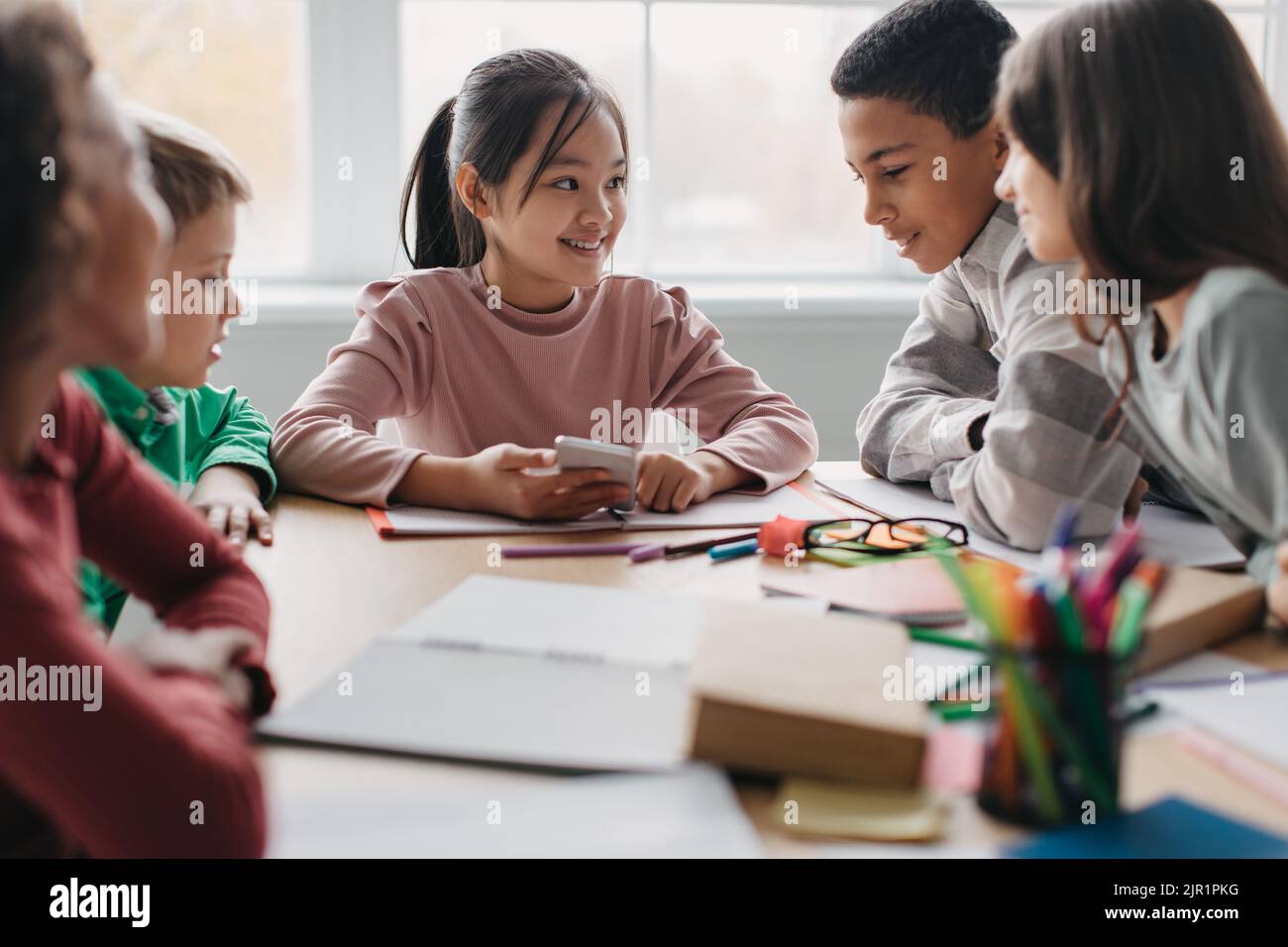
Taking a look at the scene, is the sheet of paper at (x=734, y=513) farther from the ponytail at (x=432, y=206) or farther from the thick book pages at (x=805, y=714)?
the ponytail at (x=432, y=206)

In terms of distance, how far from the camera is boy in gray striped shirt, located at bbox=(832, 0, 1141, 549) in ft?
3.64

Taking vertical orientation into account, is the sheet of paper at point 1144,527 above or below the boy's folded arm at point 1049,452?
below

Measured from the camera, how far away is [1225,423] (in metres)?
0.88

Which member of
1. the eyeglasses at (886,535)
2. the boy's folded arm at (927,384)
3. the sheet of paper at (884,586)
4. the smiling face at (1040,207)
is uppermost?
the smiling face at (1040,207)

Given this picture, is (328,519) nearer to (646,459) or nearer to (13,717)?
(646,459)

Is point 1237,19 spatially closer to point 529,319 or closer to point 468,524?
point 529,319

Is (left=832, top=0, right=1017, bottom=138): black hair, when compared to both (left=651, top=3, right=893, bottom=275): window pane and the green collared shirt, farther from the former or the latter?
(left=651, top=3, right=893, bottom=275): window pane

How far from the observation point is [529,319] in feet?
5.26

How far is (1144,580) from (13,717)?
544mm

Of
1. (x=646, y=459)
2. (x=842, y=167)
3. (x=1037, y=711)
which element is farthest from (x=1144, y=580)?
(x=842, y=167)

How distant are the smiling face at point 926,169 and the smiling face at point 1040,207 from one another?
303 mm

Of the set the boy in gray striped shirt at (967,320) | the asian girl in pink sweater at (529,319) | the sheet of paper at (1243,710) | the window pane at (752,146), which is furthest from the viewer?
the window pane at (752,146)

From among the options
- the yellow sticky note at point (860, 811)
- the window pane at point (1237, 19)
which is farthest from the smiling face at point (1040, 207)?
the window pane at point (1237, 19)

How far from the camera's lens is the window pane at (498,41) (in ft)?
8.34
